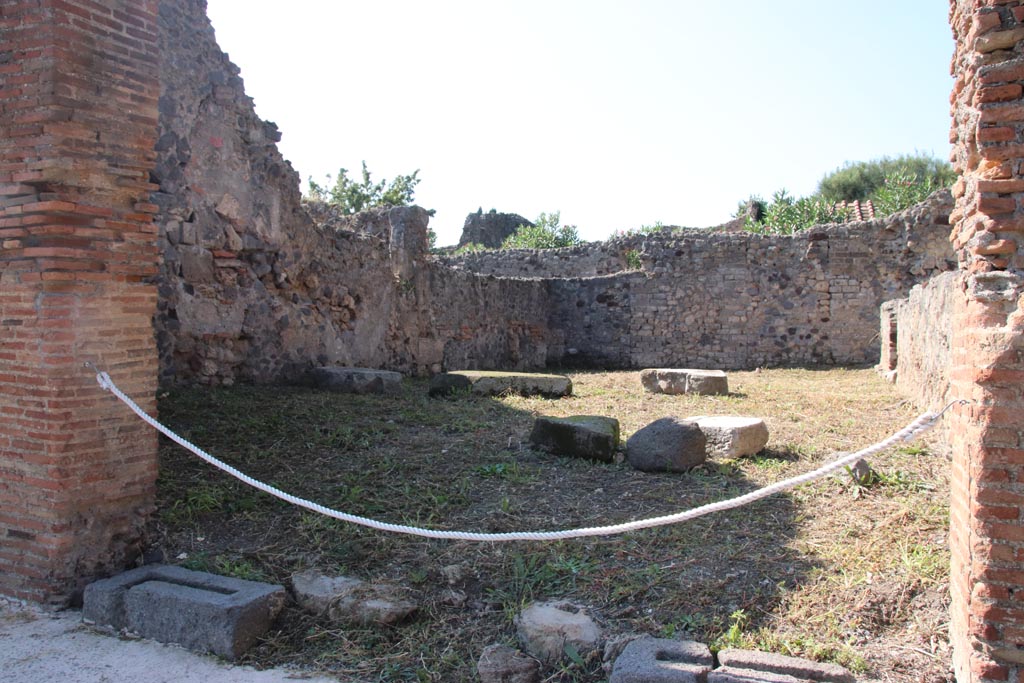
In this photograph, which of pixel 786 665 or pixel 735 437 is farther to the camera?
pixel 735 437

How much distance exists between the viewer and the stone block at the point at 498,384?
31.9ft

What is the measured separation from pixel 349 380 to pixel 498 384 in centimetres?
199

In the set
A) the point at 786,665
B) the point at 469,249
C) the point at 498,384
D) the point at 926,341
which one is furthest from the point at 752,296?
the point at 786,665

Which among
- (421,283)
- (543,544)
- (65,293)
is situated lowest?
(543,544)

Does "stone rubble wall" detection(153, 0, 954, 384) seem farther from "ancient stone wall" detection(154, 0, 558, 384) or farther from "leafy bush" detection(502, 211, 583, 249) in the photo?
"leafy bush" detection(502, 211, 583, 249)

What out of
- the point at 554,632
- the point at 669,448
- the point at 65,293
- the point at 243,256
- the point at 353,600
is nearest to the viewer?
the point at 554,632

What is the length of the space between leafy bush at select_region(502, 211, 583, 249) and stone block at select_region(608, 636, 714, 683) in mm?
21967

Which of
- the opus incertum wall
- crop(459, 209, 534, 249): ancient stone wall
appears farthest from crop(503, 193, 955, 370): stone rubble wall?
crop(459, 209, 534, 249): ancient stone wall

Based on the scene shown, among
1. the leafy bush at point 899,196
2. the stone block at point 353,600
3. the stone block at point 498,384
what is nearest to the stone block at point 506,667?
the stone block at point 353,600

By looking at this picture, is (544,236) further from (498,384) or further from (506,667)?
(506,667)

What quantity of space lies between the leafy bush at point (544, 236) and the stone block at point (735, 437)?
1887 centimetres

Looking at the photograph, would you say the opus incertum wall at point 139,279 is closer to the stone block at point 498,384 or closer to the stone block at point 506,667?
the stone block at point 506,667

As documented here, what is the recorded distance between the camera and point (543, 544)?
4.35m

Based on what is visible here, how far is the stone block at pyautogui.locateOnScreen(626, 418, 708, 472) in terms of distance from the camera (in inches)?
229
